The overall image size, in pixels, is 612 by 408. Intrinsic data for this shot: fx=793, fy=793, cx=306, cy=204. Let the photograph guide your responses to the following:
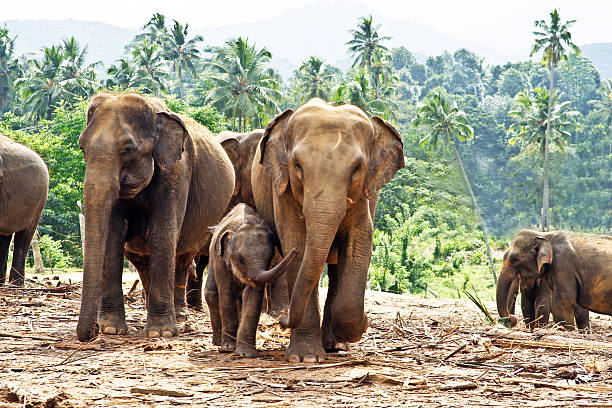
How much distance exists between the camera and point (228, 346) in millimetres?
6430

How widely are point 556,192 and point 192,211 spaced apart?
156 ft

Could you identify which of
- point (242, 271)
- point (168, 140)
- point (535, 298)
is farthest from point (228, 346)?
point (535, 298)

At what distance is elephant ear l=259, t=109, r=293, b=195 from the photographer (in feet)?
19.5

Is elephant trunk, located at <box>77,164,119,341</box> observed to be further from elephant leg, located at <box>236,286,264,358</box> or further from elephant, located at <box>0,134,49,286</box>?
elephant, located at <box>0,134,49,286</box>

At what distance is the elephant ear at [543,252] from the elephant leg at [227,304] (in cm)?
779

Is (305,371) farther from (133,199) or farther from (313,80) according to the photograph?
(313,80)

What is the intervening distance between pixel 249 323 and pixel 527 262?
8114 millimetres

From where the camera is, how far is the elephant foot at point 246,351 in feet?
20.0

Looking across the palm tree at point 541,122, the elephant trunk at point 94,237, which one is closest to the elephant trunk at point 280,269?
the elephant trunk at point 94,237

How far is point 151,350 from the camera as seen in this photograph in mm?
6570

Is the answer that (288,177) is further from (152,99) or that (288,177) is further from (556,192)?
(556,192)

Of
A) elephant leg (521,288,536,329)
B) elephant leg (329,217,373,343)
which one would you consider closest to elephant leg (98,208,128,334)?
elephant leg (329,217,373,343)

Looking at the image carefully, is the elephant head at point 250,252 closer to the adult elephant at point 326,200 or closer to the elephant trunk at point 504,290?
the adult elephant at point 326,200

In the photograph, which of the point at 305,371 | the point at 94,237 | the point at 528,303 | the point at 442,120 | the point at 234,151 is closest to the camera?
the point at 305,371
